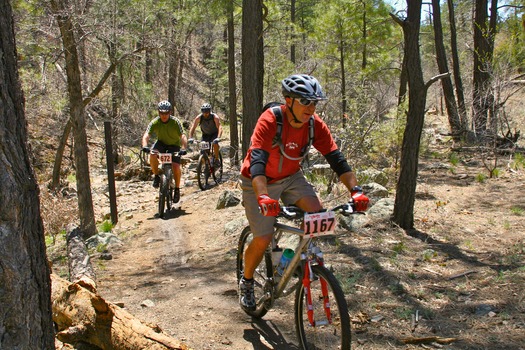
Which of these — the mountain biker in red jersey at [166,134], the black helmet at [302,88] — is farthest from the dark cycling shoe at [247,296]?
the mountain biker in red jersey at [166,134]

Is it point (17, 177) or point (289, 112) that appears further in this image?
point (289, 112)

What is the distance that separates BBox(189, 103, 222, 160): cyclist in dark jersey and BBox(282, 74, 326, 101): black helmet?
8436mm

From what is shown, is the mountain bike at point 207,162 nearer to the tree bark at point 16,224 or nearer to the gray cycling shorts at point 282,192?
the gray cycling shorts at point 282,192

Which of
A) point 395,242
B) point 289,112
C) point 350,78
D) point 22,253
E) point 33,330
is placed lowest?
point 395,242

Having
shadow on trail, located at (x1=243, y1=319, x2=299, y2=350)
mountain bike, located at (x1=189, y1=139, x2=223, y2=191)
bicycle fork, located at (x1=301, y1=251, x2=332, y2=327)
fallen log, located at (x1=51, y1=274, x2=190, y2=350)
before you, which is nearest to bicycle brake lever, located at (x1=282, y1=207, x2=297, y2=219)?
bicycle fork, located at (x1=301, y1=251, x2=332, y2=327)

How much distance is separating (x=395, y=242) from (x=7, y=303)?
196 inches

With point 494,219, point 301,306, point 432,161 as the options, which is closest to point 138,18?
point 432,161

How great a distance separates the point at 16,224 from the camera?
2400 millimetres

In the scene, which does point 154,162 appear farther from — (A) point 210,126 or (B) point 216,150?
(B) point 216,150

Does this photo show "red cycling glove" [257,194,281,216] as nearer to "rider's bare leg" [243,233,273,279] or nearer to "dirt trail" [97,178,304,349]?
"rider's bare leg" [243,233,273,279]

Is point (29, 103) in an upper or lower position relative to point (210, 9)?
lower

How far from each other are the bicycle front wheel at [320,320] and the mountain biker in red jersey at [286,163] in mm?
560

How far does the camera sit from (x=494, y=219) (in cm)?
744

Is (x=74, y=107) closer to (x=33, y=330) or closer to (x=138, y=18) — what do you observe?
(x=138, y=18)
